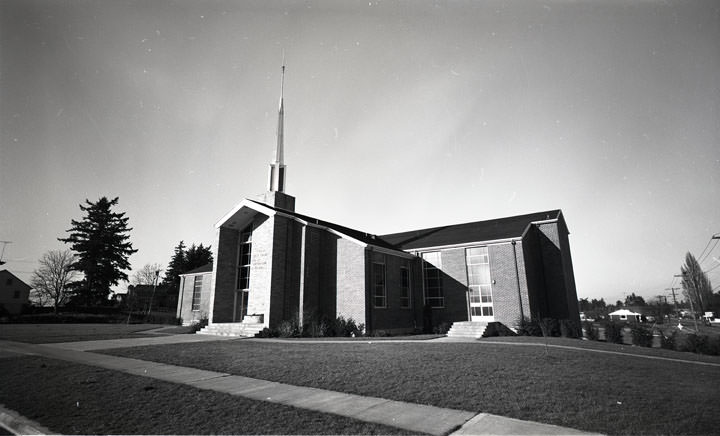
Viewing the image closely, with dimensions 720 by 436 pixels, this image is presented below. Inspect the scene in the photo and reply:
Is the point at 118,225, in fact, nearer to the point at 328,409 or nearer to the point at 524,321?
the point at 524,321

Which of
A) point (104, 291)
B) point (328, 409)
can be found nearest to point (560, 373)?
point (328, 409)

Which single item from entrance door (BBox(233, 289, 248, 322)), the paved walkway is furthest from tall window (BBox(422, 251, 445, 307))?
the paved walkway

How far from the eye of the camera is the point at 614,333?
67.0ft

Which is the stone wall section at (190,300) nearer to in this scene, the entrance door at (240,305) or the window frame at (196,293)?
the window frame at (196,293)

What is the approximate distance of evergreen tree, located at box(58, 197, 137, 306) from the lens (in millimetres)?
50875

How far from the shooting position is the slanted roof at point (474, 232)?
86.2 ft

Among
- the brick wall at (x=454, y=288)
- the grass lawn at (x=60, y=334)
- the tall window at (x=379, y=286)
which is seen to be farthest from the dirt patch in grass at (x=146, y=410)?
the brick wall at (x=454, y=288)

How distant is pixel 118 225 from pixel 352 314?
50.0 metres

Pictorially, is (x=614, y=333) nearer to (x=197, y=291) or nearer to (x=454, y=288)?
(x=454, y=288)

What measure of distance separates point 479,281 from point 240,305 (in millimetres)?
16592

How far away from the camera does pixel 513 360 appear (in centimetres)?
1133

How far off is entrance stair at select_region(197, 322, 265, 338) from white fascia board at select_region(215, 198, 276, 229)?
6.77 metres

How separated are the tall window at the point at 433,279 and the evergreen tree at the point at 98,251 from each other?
47509 millimetres

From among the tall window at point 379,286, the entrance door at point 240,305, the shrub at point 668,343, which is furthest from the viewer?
the entrance door at point 240,305
